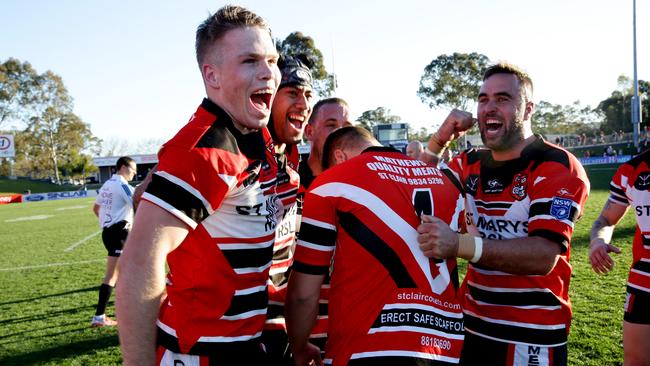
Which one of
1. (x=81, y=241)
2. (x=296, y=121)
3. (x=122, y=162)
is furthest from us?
(x=81, y=241)

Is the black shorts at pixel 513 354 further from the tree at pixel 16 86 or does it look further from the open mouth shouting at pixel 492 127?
the tree at pixel 16 86

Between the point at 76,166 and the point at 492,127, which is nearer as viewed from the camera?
the point at 492,127

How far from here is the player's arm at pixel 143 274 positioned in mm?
1643

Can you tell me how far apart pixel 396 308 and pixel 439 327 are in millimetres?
236

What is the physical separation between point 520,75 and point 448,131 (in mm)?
647

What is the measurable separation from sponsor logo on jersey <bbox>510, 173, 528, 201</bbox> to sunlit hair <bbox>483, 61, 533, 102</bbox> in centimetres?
60

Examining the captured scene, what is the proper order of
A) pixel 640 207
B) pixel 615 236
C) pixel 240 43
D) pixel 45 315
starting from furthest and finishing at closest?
pixel 615 236 < pixel 45 315 < pixel 640 207 < pixel 240 43

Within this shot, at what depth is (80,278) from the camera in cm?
1001

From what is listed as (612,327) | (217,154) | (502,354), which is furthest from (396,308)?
(612,327)

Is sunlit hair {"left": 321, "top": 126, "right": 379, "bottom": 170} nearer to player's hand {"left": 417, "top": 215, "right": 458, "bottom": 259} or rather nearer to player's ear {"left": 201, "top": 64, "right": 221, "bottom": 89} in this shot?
player's hand {"left": 417, "top": 215, "right": 458, "bottom": 259}

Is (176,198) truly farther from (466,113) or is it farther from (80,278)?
(80,278)

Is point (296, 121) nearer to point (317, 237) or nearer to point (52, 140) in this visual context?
point (317, 237)

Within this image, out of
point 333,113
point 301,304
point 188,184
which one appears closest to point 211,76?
point 188,184

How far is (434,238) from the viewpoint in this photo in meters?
2.03
